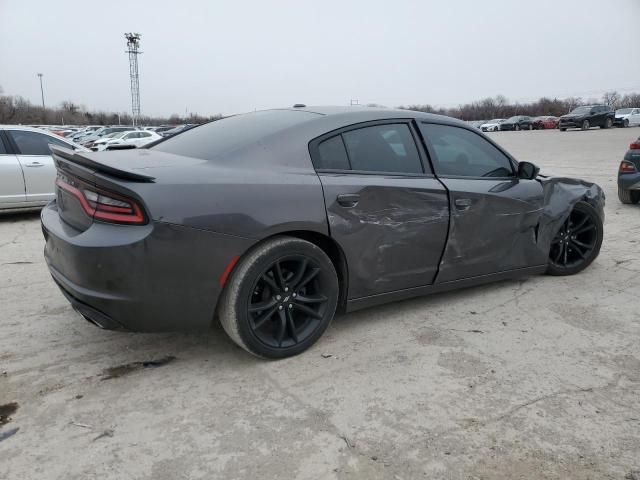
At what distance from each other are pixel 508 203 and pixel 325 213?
5.44ft

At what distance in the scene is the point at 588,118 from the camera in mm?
34812

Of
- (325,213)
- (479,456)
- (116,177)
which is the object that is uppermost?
(116,177)

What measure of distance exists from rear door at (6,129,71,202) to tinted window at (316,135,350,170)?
19.3ft

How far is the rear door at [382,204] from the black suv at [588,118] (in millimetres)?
36341

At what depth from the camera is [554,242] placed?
14.7ft

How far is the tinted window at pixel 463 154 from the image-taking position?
11.9 feet

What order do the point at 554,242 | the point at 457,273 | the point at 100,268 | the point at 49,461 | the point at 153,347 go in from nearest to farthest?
the point at 49,461, the point at 100,268, the point at 153,347, the point at 457,273, the point at 554,242

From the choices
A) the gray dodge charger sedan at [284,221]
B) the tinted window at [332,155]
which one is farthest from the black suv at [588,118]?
the tinted window at [332,155]

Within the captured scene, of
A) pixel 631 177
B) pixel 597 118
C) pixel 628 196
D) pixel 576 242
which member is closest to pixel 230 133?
pixel 576 242

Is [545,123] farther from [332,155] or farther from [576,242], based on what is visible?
[332,155]

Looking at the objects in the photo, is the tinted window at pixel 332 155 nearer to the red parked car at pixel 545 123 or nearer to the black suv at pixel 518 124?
the red parked car at pixel 545 123

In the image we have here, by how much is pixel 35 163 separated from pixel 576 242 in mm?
7208

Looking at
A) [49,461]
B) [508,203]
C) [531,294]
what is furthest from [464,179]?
[49,461]

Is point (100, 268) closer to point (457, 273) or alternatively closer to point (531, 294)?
point (457, 273)
